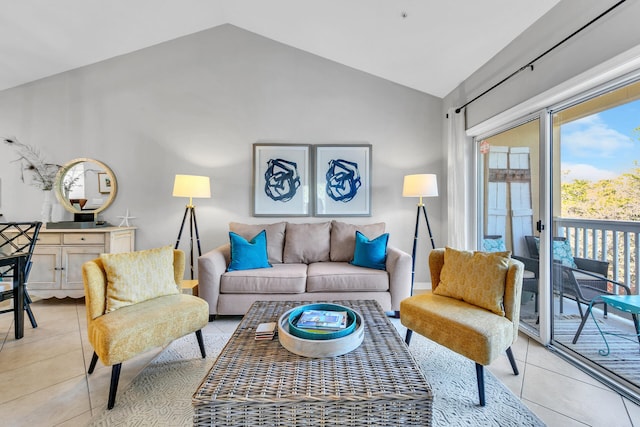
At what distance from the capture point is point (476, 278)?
1867mm

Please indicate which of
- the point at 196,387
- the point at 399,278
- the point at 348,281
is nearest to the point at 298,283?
the point at 348,281

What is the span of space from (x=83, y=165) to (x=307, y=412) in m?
4.04

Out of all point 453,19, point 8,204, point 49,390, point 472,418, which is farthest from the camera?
point 8,204

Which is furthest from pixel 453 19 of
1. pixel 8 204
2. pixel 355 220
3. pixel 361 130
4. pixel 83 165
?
pixel 8 204

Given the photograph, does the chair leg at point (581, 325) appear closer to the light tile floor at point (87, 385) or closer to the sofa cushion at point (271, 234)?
the light tile floor at point (87, 385)

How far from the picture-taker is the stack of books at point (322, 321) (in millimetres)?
1385

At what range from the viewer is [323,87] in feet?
11.7

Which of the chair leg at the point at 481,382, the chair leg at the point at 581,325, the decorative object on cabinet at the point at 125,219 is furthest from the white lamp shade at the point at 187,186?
the chair leg at the point at 581,325

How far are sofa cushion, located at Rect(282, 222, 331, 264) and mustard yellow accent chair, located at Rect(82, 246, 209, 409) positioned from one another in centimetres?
131

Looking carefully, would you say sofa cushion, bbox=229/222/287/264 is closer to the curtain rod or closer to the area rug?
the area rug

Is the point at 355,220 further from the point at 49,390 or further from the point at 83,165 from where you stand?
the point at 83,165

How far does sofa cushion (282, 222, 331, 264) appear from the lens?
3.17 meters

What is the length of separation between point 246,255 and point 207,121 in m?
1.88

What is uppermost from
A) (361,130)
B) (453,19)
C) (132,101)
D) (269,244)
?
(453,19)
